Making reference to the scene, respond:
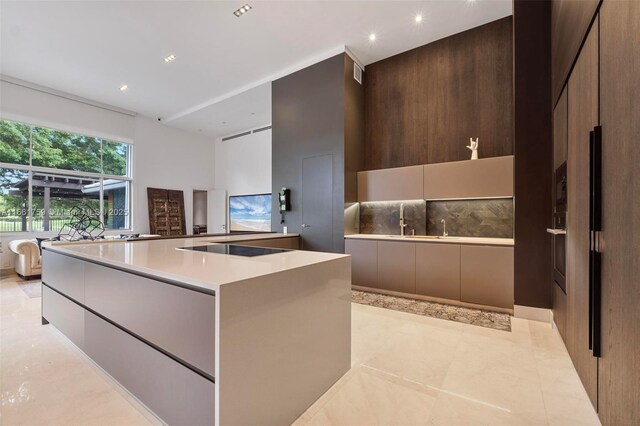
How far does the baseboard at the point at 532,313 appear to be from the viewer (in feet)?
9.76

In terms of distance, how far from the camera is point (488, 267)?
10.9ft

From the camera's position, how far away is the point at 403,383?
1.86 metres

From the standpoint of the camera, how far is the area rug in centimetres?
411

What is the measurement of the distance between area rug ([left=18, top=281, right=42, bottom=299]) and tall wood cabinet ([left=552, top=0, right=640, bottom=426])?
6138 millimetres

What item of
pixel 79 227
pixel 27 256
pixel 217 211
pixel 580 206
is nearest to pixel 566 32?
pixel 580 206

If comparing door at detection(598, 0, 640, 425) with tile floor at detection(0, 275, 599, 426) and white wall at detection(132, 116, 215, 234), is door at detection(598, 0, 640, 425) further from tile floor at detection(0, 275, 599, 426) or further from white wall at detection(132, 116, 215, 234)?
white wall at detection(132, 116, 215, 234)

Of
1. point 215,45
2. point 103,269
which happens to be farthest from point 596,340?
point 215,45

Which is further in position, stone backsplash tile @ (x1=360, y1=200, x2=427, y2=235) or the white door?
the white door

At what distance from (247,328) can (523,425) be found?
1.58 m

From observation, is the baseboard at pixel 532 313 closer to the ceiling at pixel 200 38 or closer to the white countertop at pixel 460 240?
the white countertop at pixel 460 240

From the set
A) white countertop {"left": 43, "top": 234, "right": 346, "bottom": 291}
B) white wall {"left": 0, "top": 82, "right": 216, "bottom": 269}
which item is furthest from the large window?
white countertop {"left": 43, "top": 234, "right": 346, "bottom": 291}

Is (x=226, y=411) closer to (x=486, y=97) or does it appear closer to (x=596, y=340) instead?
(x=596, y=340)

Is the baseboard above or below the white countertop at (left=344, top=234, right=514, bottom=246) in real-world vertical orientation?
below

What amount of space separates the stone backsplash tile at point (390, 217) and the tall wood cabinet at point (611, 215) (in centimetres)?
249
